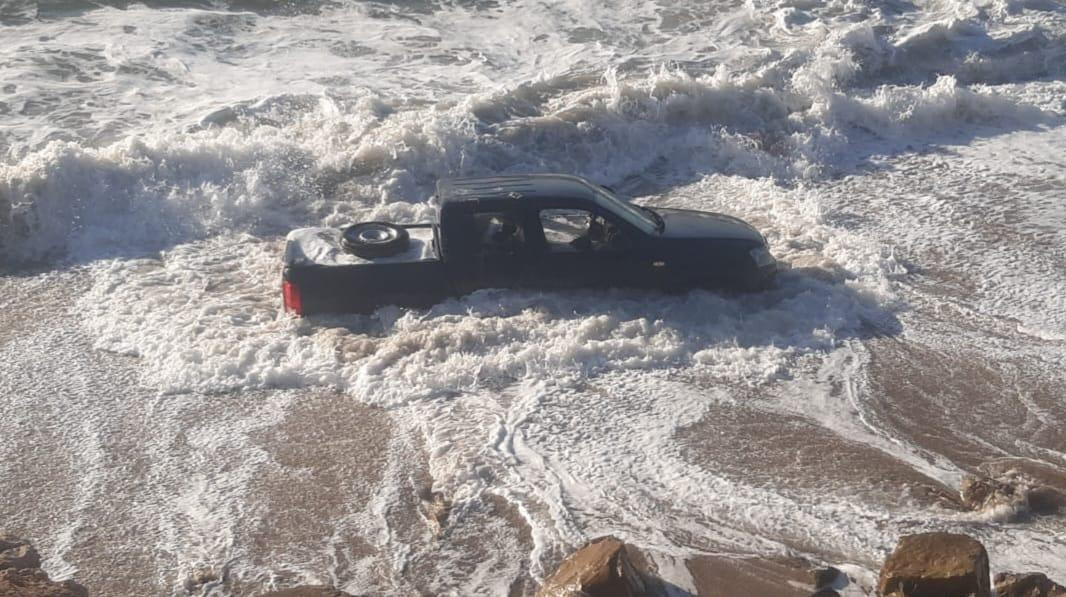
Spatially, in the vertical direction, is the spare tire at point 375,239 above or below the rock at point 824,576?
above

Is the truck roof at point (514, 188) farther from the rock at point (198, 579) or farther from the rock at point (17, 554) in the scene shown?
the rock at point (17, 554)

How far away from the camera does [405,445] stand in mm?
8766

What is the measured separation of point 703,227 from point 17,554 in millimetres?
6540

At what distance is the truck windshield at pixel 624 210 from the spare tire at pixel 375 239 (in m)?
1.86

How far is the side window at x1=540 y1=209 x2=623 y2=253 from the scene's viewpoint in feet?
34.0

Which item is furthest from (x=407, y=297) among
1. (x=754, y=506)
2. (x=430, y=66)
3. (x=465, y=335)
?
(x=430, y=66)

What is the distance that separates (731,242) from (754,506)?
3.37 metres

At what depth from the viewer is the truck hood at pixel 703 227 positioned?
1061 centimetres

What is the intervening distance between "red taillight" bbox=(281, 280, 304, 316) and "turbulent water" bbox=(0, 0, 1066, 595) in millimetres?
242

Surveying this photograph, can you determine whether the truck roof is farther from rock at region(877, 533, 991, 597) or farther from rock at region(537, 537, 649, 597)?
rock at region(877, 533, 991, 597)

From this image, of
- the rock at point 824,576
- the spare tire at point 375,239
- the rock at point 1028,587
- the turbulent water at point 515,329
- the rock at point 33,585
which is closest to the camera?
the rock at point 1028,587

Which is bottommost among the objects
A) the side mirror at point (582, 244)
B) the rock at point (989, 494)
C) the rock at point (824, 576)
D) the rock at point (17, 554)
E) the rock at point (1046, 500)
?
the rock at point (17, 554)

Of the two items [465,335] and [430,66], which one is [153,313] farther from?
[430,66]

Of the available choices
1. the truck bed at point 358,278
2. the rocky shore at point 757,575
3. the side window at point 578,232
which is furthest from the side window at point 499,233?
the rocky shore at point 757,575
